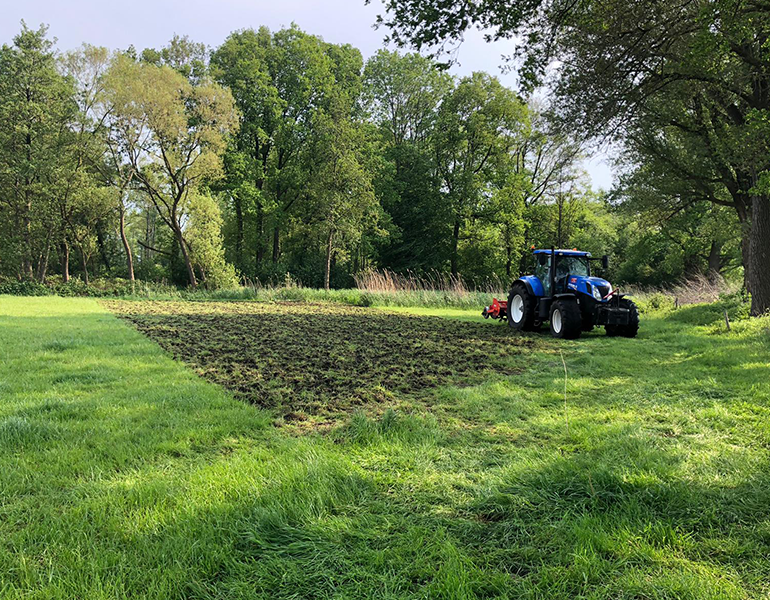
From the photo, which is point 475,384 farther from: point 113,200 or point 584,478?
point 113,200

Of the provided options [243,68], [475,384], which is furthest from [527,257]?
[475,384]

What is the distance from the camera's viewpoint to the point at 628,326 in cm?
916

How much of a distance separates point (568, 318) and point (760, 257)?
5.86m

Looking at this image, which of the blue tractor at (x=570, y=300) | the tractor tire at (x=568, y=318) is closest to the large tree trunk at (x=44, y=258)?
the blue tractor at (x=570, y=300)

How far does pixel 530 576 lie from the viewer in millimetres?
1864

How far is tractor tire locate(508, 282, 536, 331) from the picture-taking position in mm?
10125

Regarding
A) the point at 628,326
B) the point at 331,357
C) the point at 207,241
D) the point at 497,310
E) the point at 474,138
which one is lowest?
the point at 331,357

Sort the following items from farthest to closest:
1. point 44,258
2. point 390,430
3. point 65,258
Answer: point 65,258 → point 44,258 → point 390,430

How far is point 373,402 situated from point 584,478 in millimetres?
2370

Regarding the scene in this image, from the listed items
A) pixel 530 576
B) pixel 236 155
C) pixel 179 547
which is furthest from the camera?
pixel 236 155

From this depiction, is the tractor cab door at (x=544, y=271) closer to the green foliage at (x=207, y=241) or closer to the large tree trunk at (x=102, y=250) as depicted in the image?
the green foliage at (x=207, y=241)

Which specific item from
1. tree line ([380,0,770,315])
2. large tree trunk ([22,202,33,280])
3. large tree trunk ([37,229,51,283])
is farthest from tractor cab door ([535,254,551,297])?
large tree trunk ([22,202,33,280])

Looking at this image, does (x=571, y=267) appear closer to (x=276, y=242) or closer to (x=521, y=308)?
(x=521, y=308)

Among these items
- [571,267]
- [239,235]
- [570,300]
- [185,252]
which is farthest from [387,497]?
[239,235]
